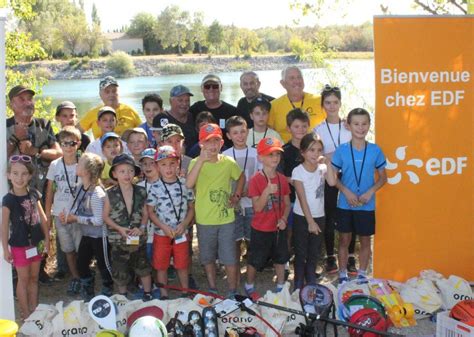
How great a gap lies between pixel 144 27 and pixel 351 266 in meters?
29.4

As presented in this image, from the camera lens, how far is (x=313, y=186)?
479cm

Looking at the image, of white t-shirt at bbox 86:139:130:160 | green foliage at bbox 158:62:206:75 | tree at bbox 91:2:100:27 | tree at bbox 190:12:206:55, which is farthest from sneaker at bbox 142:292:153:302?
green foliage at bbox 158:62:206:75

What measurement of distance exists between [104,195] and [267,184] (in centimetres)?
129

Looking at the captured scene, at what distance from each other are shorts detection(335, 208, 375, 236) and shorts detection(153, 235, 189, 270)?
1.31 metres

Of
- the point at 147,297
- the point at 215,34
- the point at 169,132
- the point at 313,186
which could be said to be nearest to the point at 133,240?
the point at 147,297

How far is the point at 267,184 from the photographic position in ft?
15.4

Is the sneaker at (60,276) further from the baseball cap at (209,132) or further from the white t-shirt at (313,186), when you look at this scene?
the white t-shirt at (313,186)

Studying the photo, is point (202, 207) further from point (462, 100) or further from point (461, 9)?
point (461, 9)

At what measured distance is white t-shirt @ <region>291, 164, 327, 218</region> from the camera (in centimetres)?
478

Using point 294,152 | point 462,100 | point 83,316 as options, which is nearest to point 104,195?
point 83,316

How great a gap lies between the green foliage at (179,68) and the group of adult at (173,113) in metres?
26.9

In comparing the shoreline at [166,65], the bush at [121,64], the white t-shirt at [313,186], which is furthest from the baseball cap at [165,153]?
the bush at [121,64]

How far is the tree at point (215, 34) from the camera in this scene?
92.7ft

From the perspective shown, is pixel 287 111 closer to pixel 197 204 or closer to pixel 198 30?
pixel 197 204
